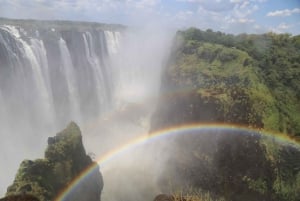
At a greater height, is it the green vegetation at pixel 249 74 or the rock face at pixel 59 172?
the green vegetation at pixel 249 74

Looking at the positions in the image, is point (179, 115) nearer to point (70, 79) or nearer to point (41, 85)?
point (41, 85)

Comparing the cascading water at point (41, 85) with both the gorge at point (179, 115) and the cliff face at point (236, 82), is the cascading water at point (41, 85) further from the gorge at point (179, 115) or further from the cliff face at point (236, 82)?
the cliff face at point (236, 82)

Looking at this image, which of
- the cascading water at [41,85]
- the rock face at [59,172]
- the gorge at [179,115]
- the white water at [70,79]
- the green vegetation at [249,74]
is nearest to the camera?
the rock face at [59,172]

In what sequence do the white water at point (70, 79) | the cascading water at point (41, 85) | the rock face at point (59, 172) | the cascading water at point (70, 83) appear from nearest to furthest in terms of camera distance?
1. the rock face at point (59, 172)
2. the cascading water at point (41, 85)
3. the cascading water at point (70, 83)
4. the white water at point (70, 79)

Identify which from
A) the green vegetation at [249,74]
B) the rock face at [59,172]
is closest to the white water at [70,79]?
the green vegetation at [249,74]

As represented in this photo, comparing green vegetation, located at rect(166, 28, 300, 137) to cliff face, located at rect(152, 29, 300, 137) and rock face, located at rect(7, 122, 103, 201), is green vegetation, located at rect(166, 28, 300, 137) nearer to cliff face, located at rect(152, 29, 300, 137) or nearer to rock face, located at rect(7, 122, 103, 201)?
cliff face, located at rect(152, 29, 300, 137)

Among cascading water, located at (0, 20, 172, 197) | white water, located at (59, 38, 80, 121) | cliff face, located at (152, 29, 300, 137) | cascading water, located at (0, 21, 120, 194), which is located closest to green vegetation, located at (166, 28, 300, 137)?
cliff face, located at (152, 29, 300, 137)

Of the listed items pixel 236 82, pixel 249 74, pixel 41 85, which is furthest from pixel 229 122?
→ pixel 41 85
